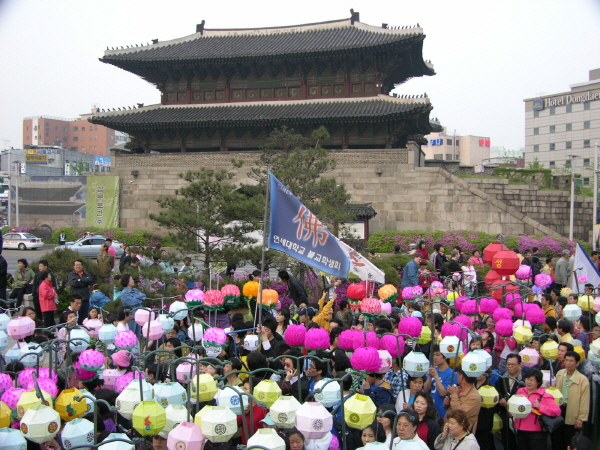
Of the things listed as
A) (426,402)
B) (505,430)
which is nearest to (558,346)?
(505,430)

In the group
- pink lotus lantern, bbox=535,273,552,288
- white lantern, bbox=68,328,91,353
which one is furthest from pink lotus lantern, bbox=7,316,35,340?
pink lotus lantern, bbox=535,273,552,288

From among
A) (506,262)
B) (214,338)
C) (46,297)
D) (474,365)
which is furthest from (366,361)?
(46,297)

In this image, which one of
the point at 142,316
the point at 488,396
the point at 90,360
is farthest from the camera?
the point at 142,316

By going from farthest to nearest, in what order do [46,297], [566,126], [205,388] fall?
[566,126]
[46,297]
[205,388]

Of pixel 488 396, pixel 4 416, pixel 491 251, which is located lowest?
pixel 488 396

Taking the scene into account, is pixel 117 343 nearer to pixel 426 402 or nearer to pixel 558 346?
pixel 426 402

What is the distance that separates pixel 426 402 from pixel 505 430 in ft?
5.37

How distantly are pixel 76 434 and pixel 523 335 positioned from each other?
186 inches

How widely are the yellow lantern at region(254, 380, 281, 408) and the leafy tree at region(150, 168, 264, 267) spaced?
9.43m

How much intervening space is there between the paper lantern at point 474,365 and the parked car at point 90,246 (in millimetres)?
21696

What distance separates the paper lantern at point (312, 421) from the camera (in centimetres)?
405

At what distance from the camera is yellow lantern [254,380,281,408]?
4.52 m

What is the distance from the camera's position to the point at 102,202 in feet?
95.6

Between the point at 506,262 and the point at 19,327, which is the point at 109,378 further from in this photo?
the point at 506,262
